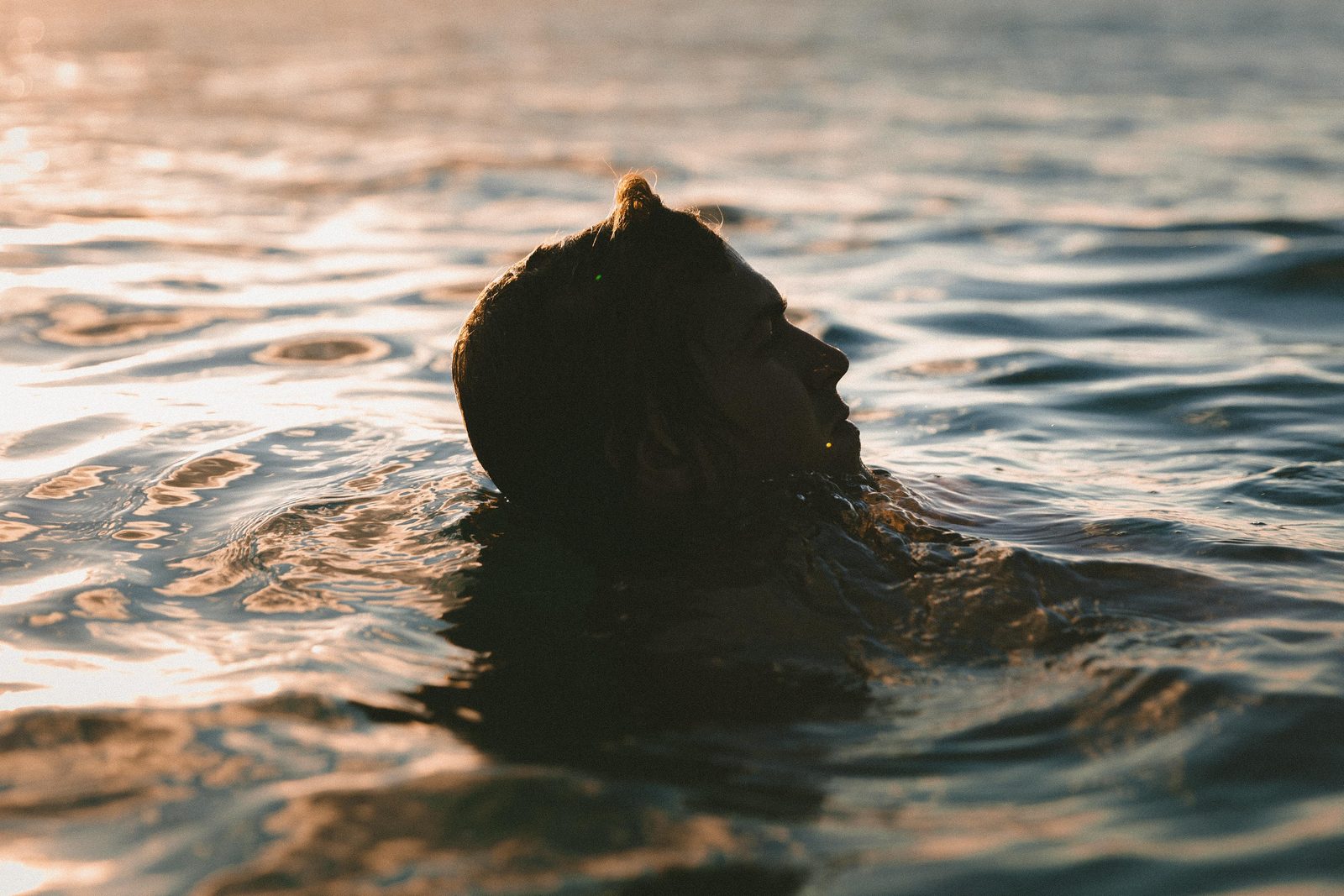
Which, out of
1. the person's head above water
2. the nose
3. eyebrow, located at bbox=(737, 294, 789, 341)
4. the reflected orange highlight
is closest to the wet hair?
the person's head above water

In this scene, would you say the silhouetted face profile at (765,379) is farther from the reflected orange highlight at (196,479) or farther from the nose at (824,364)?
the reflected orange highlight at (196,479)

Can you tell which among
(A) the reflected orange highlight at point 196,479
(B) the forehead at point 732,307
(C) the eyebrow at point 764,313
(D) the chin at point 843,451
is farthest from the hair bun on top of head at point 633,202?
(A) the reflected orange highlight at point 196,479

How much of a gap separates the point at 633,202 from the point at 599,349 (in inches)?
16.7

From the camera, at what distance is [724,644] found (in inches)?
133

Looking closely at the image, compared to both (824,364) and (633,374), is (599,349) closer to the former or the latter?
(633,374)

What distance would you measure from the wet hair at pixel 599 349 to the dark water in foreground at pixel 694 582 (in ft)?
1.15

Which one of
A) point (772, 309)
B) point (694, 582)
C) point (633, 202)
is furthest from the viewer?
point (772, 309)

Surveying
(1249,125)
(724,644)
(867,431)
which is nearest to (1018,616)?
(724,644)

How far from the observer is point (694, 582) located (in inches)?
143

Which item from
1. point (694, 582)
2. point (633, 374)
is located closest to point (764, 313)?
point (633, 374)

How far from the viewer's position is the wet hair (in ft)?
12.0

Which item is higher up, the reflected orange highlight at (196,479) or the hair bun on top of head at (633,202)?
the hair bun on top of head at (633,202)

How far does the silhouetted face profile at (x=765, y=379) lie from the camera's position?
12.3 ft

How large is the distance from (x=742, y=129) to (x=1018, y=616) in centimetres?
1325
